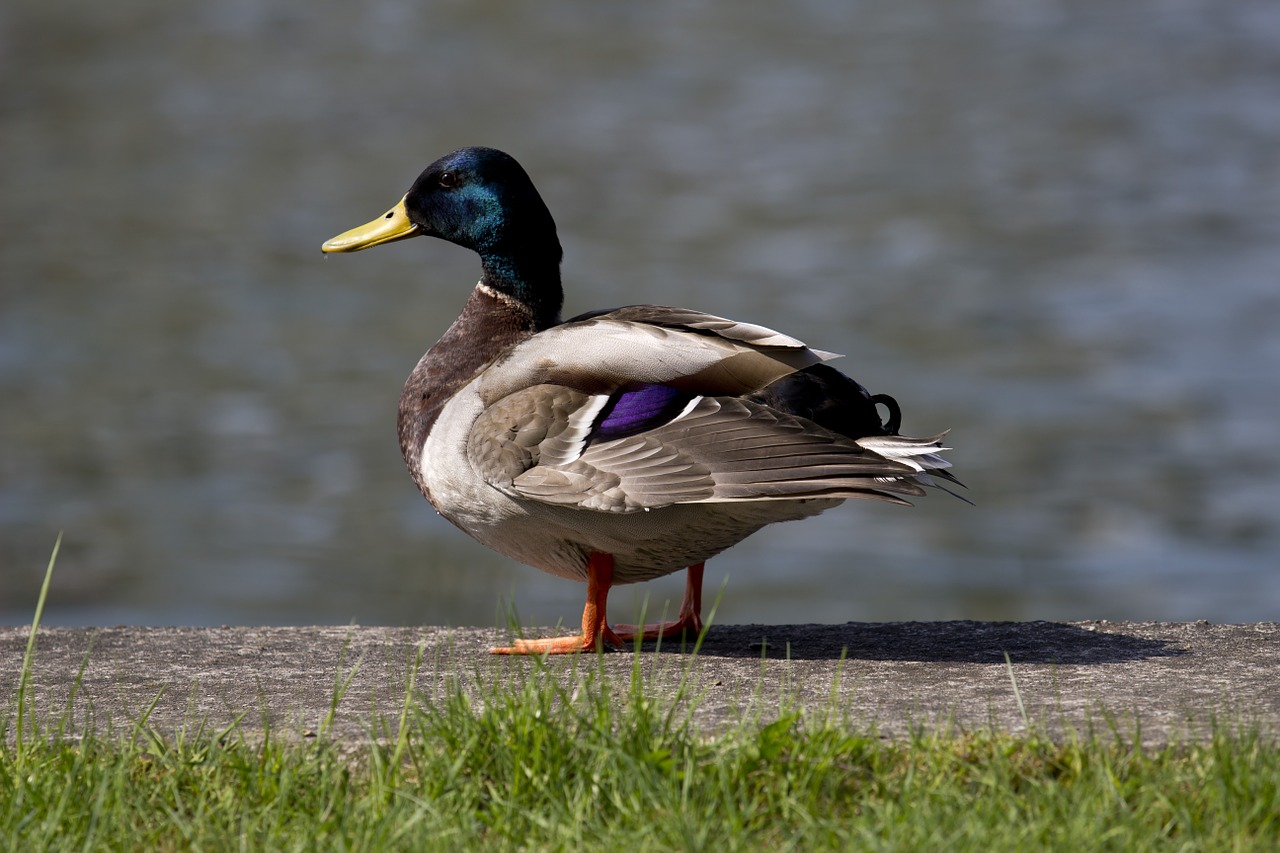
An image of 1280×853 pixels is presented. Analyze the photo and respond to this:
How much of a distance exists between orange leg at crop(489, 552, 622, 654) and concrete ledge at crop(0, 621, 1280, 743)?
0.05m

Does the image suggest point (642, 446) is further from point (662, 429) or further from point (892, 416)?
point (892, 416)

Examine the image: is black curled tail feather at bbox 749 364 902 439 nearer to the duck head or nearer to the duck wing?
the duck wing

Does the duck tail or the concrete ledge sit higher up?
the duck tail

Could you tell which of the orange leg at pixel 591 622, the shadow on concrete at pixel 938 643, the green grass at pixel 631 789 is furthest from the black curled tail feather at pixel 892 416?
the green grass at pixel 631 789

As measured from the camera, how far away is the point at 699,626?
450cm

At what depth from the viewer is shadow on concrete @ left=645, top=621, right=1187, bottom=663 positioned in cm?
415

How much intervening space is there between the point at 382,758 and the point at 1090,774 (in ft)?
4.26

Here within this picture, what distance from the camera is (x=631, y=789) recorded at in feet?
9.87

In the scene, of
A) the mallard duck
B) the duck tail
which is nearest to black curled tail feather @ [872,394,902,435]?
the mallard duck

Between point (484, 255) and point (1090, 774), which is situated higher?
point (484, 255)

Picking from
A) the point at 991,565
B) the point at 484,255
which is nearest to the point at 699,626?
the point at 484,255

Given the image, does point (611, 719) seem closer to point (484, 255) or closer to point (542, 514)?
point (542, 514)

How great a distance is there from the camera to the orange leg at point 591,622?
4.17 metres

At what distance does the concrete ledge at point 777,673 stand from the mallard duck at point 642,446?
0.96 ft
